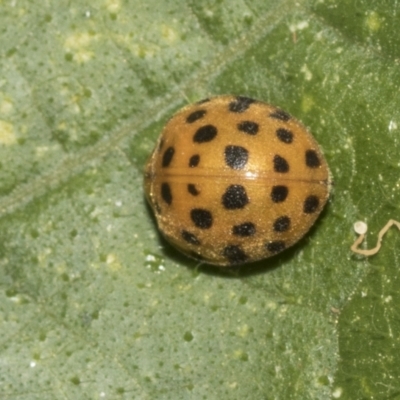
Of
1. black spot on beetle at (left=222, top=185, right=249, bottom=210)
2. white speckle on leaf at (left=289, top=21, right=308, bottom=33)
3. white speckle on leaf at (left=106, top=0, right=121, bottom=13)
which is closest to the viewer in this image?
black spot on beetle at (left=222, top=185, right=249, bottom=210)

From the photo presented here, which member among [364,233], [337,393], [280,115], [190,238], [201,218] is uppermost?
[280,115]

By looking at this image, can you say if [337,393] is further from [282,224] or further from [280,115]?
[280,115]

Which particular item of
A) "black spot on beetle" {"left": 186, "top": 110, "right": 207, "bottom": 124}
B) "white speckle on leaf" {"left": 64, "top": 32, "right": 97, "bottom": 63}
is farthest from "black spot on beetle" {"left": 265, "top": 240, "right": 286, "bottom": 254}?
"white speckle on leaf" {"left": 64, "top": 32, "right": 97, "bottom": 63}

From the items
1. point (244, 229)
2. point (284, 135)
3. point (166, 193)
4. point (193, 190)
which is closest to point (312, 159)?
point (284, 135)

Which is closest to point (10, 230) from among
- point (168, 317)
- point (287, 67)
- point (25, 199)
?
point (25, 199)

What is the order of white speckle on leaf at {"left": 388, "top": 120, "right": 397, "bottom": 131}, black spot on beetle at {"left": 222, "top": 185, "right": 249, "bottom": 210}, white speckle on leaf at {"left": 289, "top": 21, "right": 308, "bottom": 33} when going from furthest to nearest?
1. white speckle on leaf at {"left": 289, "top": 21, "right": 308, "bottom": 33}
2. white speckle on leaf at {"left": 388, "top": 120, "right": 397, "bottom": 131}
3. black spot on beetle at {"left": 222, "top": 185, "right": 249, "bottom": 210}

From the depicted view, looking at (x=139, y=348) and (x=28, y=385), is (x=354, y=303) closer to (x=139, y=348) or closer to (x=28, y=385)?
(x=139, y=348)

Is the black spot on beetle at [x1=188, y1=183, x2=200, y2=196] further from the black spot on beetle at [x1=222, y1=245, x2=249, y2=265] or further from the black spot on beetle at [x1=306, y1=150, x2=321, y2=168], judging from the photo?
the black spot on beetle at [x1=306, y1=150, x2=321, y2=168]
